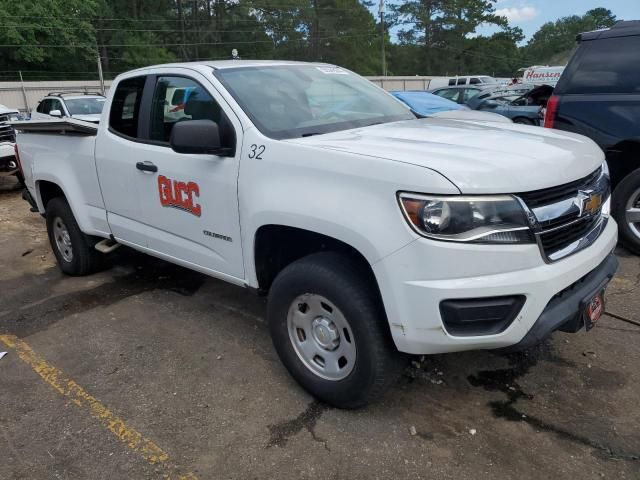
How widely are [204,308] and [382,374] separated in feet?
7.18

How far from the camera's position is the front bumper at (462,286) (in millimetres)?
2328

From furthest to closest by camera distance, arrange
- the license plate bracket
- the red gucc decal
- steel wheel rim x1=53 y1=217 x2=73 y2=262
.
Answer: steel wheel rim x1=53 y1=217 x2=73 y2=262 < the red gucc decal < the license plate bracket

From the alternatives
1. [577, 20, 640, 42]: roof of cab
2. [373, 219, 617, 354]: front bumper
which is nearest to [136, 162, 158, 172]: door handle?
[373, 219, 617, 354]: front bumper

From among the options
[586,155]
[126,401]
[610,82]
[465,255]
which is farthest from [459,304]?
[610,82]

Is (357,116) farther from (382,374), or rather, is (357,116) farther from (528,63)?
(528,63)

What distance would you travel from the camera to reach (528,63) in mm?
93125

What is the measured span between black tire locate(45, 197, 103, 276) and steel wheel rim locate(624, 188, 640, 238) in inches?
194

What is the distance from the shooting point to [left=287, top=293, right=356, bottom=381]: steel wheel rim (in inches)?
111

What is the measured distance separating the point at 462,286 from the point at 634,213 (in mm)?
3625

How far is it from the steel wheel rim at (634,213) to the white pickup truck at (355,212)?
2180 millimetres

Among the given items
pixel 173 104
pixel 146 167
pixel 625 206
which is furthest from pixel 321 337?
pixel 625 206

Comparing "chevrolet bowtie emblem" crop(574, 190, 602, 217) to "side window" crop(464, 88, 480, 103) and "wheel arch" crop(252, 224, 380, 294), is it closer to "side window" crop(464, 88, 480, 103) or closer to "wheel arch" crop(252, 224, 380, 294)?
"wheel arch" crop(252, 224, 380, 294)

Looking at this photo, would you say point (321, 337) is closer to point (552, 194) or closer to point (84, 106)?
point (552, 194)

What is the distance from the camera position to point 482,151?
2.61 metres
